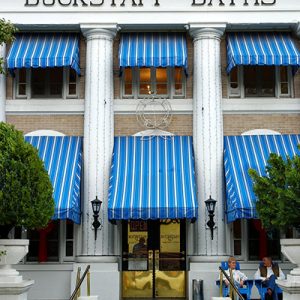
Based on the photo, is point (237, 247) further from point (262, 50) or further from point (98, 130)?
point (262, 50)

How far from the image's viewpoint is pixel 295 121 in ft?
67.4

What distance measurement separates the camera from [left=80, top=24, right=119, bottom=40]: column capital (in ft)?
66.7

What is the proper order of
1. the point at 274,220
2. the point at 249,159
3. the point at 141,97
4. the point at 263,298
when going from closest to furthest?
the point at 274,220 → the point at 263,298 → the point at 249,159 → the point at 141,97

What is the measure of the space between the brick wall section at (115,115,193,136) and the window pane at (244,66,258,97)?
2.10 meters

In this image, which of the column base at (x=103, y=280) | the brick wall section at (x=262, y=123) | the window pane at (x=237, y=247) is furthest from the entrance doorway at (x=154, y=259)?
the brick wall section at (x=262, y=123)

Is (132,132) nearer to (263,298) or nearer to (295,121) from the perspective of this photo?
(295,121)

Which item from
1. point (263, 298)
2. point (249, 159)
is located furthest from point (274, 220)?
point (249, 159)

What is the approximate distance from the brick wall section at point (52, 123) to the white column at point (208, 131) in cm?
373

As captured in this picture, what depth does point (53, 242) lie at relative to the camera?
65.2ft

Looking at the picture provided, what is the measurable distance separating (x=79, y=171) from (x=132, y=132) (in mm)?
2174

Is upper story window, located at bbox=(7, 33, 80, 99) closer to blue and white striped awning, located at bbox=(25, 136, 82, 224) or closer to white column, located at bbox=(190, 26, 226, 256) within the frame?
blue and white striped awning, located at bbox=(25, 136, 82, 224)

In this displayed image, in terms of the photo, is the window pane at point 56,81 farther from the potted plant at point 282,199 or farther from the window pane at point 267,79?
the potted plant at point 282,199

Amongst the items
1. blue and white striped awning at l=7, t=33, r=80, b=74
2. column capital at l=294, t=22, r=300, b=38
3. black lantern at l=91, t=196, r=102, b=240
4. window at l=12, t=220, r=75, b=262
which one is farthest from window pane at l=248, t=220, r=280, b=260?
blue and white striped awning at l=7, t=33, r=80, b=74

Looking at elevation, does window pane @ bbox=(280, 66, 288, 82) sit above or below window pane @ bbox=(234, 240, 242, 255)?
above
